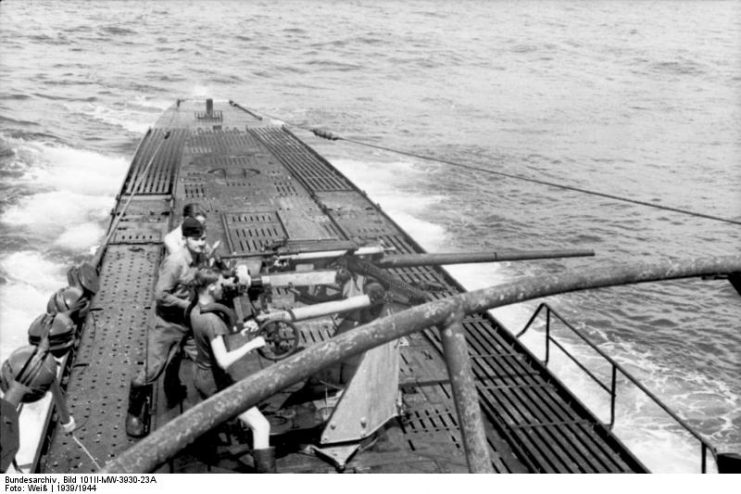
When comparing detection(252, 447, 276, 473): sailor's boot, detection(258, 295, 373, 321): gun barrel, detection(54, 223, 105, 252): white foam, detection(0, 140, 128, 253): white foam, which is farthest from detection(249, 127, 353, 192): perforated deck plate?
detection(252, 447, 276, 473): sailor's boot

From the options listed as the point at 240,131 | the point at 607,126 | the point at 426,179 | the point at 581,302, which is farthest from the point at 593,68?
the point at 581,302

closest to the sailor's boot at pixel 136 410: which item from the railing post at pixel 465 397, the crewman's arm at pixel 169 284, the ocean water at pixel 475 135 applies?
the crewman's arm at pixel 169 284

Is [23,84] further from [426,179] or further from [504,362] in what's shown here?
Answer: [504,362]

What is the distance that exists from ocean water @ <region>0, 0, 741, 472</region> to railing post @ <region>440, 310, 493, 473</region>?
1059cm

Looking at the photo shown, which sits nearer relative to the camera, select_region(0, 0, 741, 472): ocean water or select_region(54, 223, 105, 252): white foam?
select_region(0, 0, 741, 472): ocean water

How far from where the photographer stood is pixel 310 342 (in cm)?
1049

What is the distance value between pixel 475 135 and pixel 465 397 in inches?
1257

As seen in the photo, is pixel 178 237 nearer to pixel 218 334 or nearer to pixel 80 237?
pixel 218 334

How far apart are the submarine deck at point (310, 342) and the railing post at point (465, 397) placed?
5.24 metres

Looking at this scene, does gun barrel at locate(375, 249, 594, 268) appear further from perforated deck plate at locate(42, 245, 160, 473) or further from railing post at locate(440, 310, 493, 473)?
railing post at locate(440, 310, 493, 473)

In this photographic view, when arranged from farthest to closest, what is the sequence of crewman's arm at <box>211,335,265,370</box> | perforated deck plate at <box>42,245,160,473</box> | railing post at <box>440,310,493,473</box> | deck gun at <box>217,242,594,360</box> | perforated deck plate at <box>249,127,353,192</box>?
perforated deck plate at <box>249,127,353,192</box>, perforated deck plate at <box>42,245,160,473</box>, deck gun at <box>217,242,594,360</box>, crewman's arm at <box>211,335,265,370</box>, railing post at <box>440,310,493,473</box>

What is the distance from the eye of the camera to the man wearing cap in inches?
311

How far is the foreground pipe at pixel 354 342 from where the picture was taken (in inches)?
91.2

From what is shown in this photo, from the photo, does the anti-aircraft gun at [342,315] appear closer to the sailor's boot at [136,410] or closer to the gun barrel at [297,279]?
the gun barrel at [297,279]
